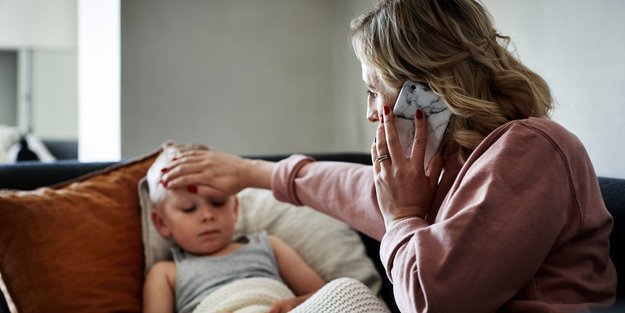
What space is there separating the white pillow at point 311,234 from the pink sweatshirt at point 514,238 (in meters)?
0.82

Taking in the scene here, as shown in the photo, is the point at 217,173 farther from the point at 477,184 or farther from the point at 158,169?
the point at 477,184

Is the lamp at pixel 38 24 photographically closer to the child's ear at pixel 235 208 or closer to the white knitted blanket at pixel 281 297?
the child's ear at pixel 235 208

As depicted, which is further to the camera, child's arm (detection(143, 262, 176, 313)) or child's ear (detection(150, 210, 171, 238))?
child's ear (detection(150, 210, 171, 238))

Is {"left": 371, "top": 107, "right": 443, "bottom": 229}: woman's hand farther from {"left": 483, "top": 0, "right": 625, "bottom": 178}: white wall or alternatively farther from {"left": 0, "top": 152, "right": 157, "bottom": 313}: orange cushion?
{"left": 0, "top": 152, "right": 157, "bottom": 313}: orange cushion

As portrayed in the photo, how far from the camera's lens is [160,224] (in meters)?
1.73

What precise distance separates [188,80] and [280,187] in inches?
42.9

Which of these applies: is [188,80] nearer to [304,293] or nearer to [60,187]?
[60,187]

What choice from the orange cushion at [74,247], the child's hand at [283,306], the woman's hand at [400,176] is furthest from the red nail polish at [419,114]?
the orange cushion at [74,247]

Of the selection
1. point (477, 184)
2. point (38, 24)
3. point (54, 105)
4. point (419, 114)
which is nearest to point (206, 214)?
point (419, 114)

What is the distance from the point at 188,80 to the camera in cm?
253

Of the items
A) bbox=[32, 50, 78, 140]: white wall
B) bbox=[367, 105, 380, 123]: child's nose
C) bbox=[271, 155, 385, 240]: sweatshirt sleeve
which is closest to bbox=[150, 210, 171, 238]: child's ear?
bbox=[271, 155, 385, 240]: sweatshirt sleeve

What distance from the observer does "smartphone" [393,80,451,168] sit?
1.09 metres

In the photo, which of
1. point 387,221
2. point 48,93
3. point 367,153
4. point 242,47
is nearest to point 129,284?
point 387,221

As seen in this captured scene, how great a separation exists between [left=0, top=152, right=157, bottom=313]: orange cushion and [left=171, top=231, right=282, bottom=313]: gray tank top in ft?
0.34
